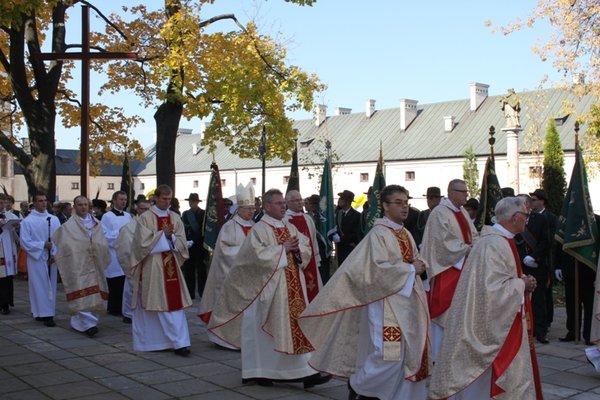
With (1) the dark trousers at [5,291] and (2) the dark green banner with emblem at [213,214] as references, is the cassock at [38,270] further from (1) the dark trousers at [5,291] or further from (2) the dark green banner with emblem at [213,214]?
(2) the dark green banner with emblem at [213,214]

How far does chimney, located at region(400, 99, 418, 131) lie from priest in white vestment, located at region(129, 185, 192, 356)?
4941 cm

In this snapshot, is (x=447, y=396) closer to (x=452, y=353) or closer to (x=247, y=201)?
(x=452, y=353)

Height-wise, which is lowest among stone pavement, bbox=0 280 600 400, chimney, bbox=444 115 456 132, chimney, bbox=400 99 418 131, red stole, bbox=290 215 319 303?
stone pavement, bbox=0 280 600 400

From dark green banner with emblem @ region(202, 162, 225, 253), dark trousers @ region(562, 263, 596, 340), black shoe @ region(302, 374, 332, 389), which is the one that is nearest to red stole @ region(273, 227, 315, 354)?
black shoe @ region(302, 374, 332, 389)

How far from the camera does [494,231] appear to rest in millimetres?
5305

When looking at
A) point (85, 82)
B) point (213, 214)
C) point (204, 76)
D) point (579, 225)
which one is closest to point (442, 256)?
point (579, 225)

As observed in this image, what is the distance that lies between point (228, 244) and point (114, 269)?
3.57m

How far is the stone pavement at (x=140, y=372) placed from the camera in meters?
6.86

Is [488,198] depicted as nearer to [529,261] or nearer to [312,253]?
[529,261]

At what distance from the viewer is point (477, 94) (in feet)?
182

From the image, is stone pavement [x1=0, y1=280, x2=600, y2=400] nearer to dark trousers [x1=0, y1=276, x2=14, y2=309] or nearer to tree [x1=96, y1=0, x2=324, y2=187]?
dark trousers [x1=0, y1=276, x2=14, y2=309]

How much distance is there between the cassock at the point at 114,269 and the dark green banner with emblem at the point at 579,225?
662 cm

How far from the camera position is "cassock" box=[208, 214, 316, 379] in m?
7.08

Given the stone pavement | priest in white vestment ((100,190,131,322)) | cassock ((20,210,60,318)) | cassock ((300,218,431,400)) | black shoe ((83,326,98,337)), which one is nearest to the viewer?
cassock ((300,218,431,400))
